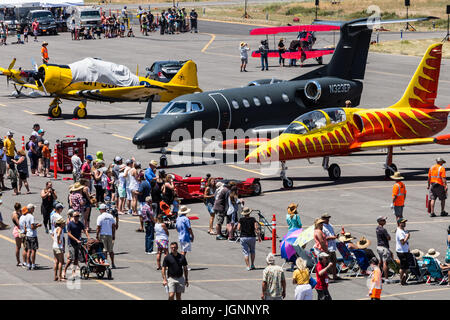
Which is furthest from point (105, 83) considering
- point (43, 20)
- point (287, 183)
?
point (43, 20)

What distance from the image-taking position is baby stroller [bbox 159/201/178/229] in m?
27.2

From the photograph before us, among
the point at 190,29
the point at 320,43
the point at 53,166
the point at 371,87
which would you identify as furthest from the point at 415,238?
the point at 190,29

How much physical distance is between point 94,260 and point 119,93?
22.6 meters

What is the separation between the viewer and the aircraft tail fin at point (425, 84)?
3634 cm

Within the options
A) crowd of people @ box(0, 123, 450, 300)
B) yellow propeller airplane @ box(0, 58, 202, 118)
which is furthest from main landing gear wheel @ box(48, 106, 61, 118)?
crowd of people @ box(0, 123, 450, 300)

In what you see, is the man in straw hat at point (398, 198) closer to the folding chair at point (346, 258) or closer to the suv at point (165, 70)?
the folding chair at point (346, 258)

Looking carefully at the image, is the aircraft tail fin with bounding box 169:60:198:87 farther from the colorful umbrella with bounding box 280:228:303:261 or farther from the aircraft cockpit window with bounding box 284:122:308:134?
the colorful umbrella with bounding box 280:228:303:261

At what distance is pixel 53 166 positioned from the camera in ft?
119

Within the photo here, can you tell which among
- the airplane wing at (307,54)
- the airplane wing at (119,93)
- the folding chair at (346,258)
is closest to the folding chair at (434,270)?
the folding chair at (346,258)

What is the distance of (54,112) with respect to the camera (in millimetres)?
46562

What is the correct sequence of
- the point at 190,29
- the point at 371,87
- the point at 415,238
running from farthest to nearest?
1. the point at 190,29
2. the point at 371,87
3. the point at 415,238

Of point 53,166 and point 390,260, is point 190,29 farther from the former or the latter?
point 390,260

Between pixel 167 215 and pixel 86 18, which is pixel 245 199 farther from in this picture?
pixel 86 18

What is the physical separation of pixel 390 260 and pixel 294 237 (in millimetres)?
2407
